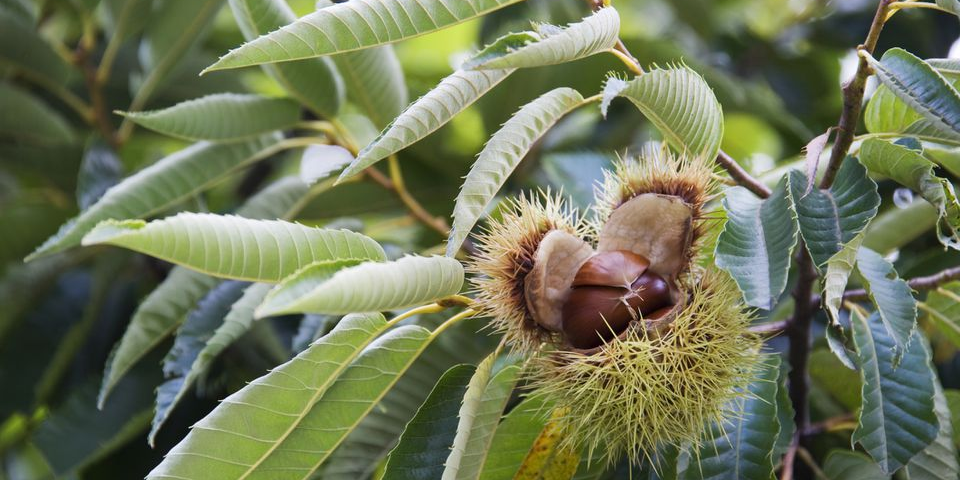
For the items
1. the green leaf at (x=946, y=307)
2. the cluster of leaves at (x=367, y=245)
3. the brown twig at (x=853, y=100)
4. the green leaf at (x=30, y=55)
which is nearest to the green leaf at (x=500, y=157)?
the cluster of leaves at (x=367, y=245)

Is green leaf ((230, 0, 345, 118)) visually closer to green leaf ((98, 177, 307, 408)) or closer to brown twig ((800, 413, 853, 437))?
green leaf ((98, 177, 307, 408))

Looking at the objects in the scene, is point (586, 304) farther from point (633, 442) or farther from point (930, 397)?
point (930, 397)

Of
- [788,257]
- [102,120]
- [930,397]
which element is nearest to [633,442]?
[788,257]

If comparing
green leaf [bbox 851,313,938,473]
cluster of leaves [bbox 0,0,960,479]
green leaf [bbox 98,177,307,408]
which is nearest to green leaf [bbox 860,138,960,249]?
cluster of leaves [bbox 0,0,960,479]

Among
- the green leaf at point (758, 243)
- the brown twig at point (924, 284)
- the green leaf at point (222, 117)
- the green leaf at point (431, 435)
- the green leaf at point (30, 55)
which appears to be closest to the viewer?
the green leaf at point (758, 243)

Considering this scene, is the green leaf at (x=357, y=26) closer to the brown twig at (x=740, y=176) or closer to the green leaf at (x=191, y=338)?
the brown twig at (x=740, y=176)

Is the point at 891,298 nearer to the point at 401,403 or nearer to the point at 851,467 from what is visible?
the point at 851,467

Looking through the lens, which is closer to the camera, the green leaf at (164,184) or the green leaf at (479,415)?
the green leaf at (479,415)
